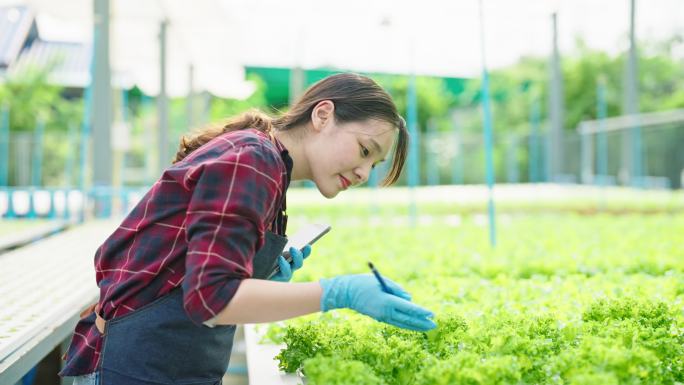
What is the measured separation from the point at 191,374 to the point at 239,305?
43cm

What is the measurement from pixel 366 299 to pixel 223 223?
0.41 metres

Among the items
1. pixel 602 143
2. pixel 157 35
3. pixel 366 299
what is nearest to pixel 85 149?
pixel 157 35

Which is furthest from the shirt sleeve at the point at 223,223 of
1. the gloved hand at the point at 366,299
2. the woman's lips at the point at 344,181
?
the woman's lips at the point at 344,181

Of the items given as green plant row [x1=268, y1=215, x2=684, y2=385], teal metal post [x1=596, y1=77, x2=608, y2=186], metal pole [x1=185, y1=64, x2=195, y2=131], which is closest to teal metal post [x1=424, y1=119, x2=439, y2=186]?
teal metal post [x1=596, y1=77, x2=608, y2=186]

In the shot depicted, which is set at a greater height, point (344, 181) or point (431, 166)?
point (431, 166)

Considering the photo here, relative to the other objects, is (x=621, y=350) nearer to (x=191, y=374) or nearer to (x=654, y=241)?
(x=191, y=374)

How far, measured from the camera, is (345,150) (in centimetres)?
193

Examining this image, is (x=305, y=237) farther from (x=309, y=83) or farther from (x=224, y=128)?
(x=309, y=83)

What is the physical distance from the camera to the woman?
1.61 metres

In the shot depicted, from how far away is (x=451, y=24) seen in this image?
12.6 m

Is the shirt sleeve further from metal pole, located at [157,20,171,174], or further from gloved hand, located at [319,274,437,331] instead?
metal pole, located at [157,20,171,174]

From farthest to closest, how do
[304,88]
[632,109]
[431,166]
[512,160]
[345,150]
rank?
[512,160] → [431,166] → [304,88] → [632,109] → [345,150]

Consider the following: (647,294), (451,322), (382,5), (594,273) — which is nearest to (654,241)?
(594,273)

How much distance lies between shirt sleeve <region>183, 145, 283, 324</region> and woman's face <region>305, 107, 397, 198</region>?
272mm
